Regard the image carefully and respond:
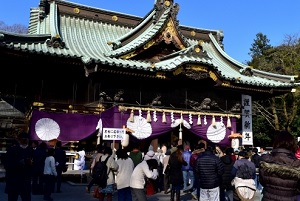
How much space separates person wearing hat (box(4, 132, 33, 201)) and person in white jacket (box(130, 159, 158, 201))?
2.29 m

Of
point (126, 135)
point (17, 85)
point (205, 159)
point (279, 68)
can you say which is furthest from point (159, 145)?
point (279, 68)

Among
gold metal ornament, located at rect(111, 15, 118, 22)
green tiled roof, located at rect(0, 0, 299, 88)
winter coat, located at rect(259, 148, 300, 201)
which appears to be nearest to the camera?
winter coat, located at rect(259, 148, 300, 201)

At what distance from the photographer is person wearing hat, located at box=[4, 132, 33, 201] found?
711cm

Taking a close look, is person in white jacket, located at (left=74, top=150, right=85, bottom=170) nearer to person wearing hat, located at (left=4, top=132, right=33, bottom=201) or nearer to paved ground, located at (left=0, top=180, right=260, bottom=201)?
paved ground, located at (left=0, top=180, right=260, bottom=201)

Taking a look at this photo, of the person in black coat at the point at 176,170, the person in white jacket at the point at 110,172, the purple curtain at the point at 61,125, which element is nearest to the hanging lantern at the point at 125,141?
the purple curtain at the point at 61,125

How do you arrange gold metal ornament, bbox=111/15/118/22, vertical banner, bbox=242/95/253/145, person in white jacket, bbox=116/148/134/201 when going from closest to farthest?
person in white jacket, bbox=116/148/134/201 < vertical banner, bbox=242/95/253/145 < gold metal ornament, bbox=111/15/118/22

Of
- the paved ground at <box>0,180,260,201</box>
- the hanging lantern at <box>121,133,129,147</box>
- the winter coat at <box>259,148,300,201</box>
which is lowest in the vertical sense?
the paved ground at <box>0,180,260,201</box>

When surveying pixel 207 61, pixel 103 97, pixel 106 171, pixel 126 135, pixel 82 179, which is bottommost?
pixel 82 179

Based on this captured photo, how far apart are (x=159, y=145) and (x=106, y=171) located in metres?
8.58

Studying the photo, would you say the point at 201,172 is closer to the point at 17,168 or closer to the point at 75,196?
the point at 17,168

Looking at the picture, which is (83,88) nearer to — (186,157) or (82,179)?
(82,179)

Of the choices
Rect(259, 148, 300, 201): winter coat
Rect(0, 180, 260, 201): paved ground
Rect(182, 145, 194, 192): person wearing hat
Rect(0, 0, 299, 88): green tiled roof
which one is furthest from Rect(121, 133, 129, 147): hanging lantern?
Rect(259, 148, 300, 201): winter coat

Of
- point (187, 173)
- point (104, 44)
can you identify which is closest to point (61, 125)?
point (104, 44)

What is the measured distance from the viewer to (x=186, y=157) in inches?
496
